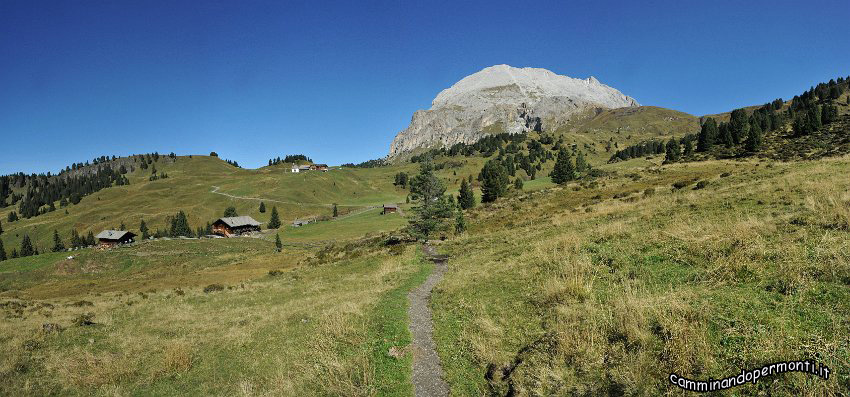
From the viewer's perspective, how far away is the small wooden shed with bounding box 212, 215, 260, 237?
139 m

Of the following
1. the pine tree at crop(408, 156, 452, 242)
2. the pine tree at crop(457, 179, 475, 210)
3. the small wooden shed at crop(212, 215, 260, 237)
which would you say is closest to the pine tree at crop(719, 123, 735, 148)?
the pine tree at crop(457, 179, 475, 210)

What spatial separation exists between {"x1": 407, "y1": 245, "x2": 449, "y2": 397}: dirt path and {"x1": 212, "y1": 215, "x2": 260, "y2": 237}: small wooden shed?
136 meters

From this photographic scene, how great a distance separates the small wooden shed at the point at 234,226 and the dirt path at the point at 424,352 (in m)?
136

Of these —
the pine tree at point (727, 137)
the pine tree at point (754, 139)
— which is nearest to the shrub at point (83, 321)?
the pine tree at point (754, 139)

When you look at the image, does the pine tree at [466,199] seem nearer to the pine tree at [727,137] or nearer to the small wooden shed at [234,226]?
the pine tree at [727,137]

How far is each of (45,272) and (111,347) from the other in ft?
308

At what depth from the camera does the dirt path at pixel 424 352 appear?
1009cm

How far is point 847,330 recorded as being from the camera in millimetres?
6629

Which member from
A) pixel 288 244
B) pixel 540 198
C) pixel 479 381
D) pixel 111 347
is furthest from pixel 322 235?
pixel 479 381

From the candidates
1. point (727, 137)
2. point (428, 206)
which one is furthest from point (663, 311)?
point (727, 137)

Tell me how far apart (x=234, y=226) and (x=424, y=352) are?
470 feet

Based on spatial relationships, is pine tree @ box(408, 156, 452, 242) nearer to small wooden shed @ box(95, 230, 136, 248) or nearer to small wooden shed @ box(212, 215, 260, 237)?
small wooden shed @ box(212, 215, 260, 237)

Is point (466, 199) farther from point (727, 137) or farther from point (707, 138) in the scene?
point (727, 137)

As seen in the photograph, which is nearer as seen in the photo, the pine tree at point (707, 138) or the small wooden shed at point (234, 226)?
the pine tree at point (707, 138)
